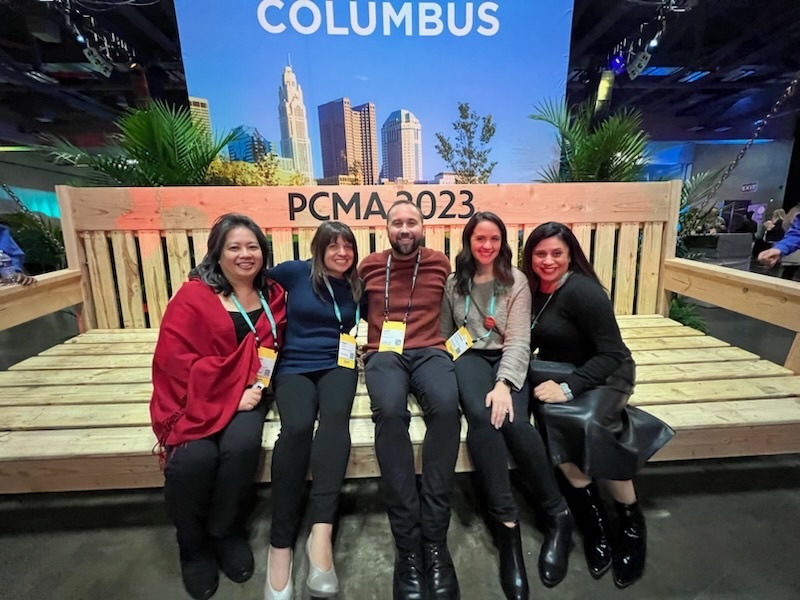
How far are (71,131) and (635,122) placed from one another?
8304mm

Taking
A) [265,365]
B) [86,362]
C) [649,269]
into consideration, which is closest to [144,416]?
[265,365]

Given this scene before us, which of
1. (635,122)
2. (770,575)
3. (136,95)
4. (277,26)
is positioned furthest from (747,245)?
(136,95)

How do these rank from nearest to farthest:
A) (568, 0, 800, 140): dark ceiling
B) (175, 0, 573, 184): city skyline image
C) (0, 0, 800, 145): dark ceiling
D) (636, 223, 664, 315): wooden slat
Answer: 1. (636, 223, 664, 315): wooden slat
2. (175, 0, 573, 184): city skyline image
3. (0, 0, 800, 145): dark ceiling
4. (568, 0, 800, 140): dark ceiling

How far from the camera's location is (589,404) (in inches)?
55.0

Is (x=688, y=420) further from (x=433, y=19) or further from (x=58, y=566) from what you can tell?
(x=433, y=19)

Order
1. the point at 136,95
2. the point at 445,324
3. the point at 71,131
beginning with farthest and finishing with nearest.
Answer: the point at 71,131, the point at 136,95, the point at 445,324

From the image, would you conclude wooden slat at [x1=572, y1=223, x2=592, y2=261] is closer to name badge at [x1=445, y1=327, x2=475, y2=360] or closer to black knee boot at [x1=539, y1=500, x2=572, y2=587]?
name badge at [x1=445, y1=327, x2=475, y2=360]

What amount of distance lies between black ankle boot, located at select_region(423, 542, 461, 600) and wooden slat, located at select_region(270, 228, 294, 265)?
175 cm

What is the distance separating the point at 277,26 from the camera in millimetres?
3125

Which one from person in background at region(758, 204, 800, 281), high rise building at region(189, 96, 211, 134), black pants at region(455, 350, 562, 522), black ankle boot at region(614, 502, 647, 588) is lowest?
black ankle boot at region(614, 502, 647, 588)

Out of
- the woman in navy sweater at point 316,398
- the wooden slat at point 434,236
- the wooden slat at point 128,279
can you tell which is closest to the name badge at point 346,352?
the woman in navy sweater at point 316,398

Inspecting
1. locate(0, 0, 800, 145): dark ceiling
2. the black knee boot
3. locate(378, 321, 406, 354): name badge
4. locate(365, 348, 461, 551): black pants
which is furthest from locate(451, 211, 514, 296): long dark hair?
locate(0, 0, 800, 145): dark ceiling

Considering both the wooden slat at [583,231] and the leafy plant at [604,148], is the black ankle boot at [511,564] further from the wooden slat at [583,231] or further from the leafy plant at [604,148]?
the leafy plant at [604,148]

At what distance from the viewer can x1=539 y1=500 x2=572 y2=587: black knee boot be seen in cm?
133
